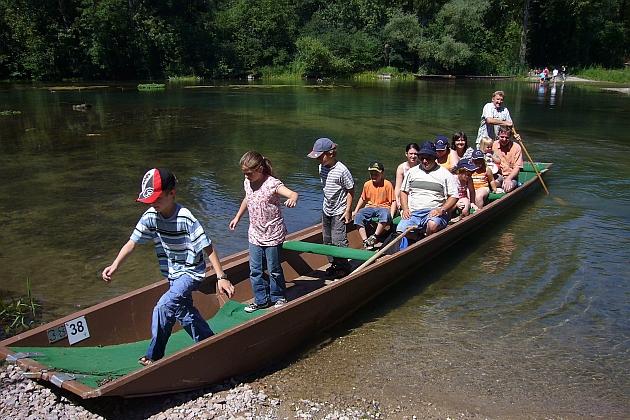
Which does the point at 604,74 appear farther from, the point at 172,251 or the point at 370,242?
the point at 172,251

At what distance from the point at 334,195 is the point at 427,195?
143 centimetres

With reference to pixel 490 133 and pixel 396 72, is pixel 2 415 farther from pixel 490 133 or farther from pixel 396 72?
pixel 396 72

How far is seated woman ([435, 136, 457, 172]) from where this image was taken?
8.19 m

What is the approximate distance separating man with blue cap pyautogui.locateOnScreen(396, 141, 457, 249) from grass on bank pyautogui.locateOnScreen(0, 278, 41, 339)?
4274 mm

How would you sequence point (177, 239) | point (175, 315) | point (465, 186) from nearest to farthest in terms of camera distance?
point (177, 239) < point (175, 315) < point (465, 186)

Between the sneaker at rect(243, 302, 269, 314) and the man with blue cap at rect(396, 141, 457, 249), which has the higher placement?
the man with blue cap at rect(396, 141, 457, 249)

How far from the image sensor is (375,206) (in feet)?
25.1

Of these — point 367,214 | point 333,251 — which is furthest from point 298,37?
point 333,251

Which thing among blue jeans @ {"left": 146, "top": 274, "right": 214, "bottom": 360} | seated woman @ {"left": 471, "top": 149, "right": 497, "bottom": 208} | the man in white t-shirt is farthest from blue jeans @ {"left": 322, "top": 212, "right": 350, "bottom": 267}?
the man in white t-shirt

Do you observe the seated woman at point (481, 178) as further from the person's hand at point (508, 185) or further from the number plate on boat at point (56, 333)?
the number plate on boat at point (56, 333)

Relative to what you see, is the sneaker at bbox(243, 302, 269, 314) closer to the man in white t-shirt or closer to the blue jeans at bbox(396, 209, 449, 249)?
the blue jeans at bbox(396, 209, 449, 249)

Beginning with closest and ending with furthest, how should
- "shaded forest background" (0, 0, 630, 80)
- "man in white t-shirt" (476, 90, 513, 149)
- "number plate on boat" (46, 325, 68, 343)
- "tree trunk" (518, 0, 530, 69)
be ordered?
"number plate on boat" (46, 325, 68, 343)
"man in white t-shirt" (476, 90, 513, 149)
"shaded forest background" (0, 0, 630, 80)
"tree trunk" (518, 0, 530, 69)

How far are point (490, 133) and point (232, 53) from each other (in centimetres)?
4464

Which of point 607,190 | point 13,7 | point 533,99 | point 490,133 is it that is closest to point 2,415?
point 490,133
